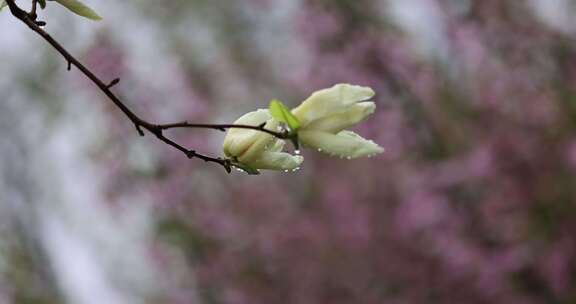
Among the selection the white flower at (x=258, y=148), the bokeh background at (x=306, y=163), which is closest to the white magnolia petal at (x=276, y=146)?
the white flower at (x=258, y=148)

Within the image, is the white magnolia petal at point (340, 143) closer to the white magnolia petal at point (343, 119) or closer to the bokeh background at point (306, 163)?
the white magnolia petal at point (343, 119)

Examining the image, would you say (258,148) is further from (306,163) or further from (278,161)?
(306,163)

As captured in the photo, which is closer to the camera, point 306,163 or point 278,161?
point 278,161

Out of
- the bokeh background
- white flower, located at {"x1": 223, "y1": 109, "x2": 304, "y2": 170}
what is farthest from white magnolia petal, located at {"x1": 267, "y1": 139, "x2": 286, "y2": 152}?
the bokeh background

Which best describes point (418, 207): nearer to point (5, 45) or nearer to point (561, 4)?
point (561, 4)

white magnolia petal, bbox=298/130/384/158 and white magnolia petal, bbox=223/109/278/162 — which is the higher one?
white magnolia petal, bbox=223/109/278/162

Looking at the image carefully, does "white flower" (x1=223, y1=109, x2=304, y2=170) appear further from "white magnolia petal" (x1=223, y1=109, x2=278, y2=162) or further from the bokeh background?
the bokeh background

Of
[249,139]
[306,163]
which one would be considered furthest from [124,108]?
[306,163]
